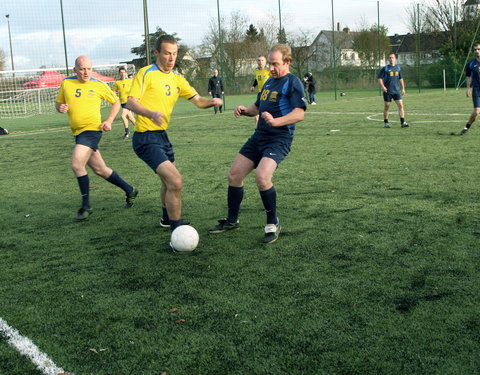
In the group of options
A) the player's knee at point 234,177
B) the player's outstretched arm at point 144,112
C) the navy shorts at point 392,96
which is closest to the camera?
the player's outstretched arm at point 144,112

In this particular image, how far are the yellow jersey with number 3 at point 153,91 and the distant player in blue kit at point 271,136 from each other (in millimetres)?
749

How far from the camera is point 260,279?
13.6ft

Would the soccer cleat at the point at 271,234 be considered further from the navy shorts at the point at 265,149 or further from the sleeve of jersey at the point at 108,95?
the sleeve of jersey at the point at 108,95

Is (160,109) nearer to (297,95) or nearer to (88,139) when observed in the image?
(297,95)

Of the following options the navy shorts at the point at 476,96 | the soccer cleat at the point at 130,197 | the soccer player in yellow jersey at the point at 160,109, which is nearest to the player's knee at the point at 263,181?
the soccer player in yellow jersey at the point at 160,109

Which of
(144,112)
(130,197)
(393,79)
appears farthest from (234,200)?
(393,79)

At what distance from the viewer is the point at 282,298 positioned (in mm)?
3766

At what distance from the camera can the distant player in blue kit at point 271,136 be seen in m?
5.07

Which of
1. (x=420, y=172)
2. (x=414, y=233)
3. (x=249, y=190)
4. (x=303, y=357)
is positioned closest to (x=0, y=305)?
(x=303, y=357)

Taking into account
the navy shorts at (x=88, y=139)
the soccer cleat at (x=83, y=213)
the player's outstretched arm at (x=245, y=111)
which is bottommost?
the soccer cleat at (x=83, y=213)

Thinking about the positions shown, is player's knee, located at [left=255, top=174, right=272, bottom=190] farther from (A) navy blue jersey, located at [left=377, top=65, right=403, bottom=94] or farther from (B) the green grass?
(A) navy blue jersey, located at [left=377, top=65, right=403, bottom=94]

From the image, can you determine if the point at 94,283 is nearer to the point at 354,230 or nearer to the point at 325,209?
the point at 354,230

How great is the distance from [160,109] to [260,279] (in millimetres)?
2159

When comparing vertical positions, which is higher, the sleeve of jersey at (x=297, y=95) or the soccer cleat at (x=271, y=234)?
the sleeve of jersey at (x=297, y=95)
